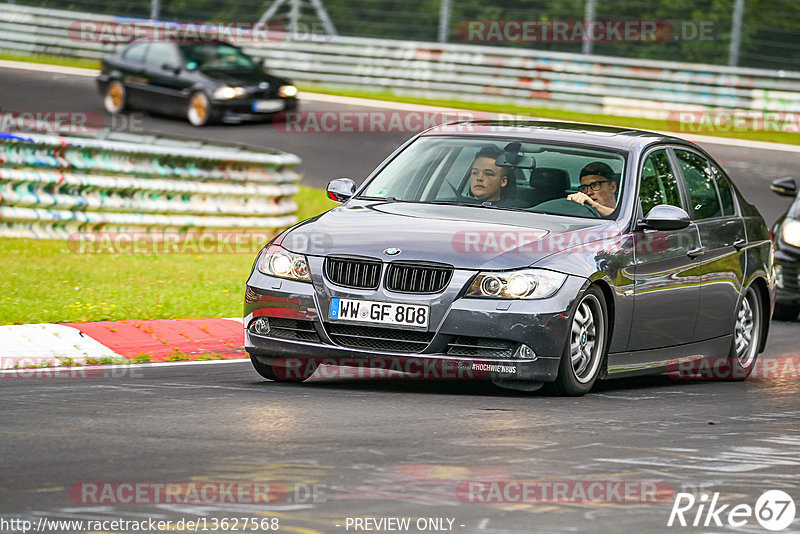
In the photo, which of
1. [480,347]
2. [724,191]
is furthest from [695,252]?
[480,347]

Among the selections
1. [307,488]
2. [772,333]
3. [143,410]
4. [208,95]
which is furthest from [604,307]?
[208,95]

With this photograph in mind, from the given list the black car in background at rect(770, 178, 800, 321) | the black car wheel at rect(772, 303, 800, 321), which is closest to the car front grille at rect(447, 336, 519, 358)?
the black car in background at rect(770, 178, 800, 321)

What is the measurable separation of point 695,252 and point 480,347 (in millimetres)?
2198

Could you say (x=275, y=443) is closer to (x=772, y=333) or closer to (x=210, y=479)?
(x=210, y=479)

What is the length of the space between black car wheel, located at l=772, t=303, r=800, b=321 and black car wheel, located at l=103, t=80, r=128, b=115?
17.1 metres

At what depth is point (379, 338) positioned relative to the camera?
331 inches

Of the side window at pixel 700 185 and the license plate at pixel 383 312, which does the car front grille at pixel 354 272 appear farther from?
the side window at pixel 700 185

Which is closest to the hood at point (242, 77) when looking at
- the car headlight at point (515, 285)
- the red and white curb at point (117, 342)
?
the red and white curb at point (117, 342)

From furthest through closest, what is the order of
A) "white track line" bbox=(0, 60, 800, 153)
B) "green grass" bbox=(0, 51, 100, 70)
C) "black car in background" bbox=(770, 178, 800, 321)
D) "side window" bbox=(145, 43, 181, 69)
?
"green grass" bbox=(0, 51, 100, 70), "side window" bbox=(145, 43, 181, 69), "white track line" bbox=(0, 60, 800, 153), "black car in background" bbox=(770, 178, 800, 321)

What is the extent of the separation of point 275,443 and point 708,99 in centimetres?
2301

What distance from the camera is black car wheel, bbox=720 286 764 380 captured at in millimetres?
10608

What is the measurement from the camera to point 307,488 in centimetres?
594

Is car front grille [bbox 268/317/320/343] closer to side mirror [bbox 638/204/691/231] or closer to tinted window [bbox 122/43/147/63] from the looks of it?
side mirror [bbox 638/204/691/231]

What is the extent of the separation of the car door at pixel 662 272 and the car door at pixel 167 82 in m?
18.9
